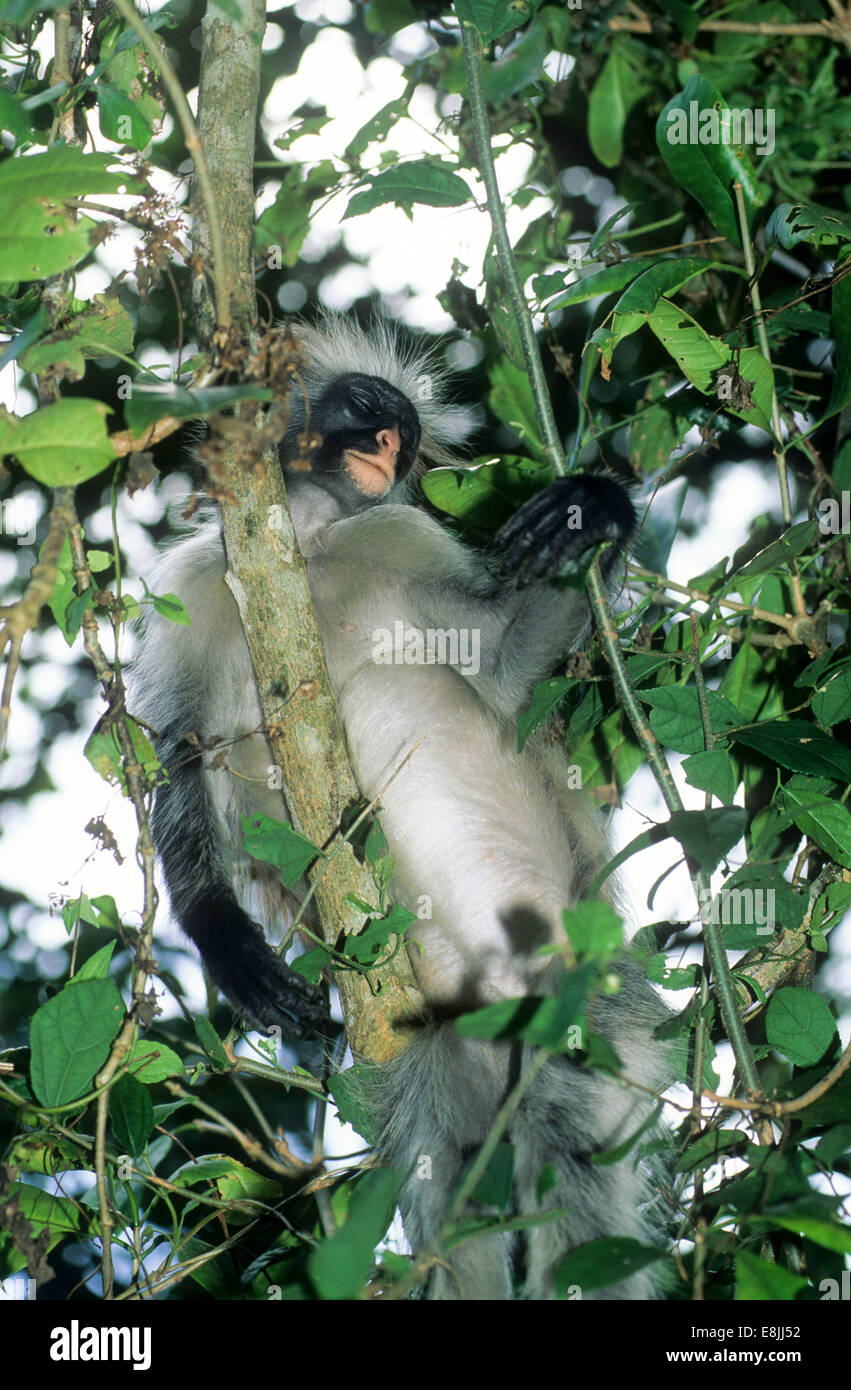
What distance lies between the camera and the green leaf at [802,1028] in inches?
80.5

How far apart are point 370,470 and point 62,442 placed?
1776 mm

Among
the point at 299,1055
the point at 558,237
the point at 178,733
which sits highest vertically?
the point at 558,237

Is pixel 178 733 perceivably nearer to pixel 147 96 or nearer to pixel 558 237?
pixel 147 96

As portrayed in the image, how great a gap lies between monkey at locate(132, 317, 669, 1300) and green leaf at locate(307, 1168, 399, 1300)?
965 mm

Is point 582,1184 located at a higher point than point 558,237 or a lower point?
lower

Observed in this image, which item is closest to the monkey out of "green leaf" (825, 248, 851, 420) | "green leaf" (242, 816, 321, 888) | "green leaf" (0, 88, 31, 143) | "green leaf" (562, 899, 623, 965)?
"green leaf" (242, 816, 321, 888)

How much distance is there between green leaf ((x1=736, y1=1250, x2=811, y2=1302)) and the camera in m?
1.36

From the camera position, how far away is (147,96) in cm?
233

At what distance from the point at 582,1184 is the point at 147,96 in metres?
2.47
